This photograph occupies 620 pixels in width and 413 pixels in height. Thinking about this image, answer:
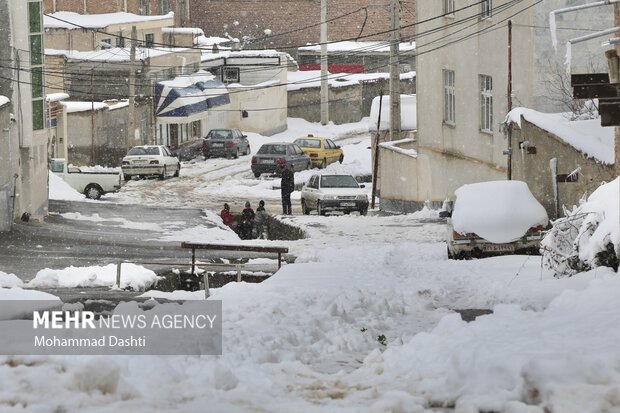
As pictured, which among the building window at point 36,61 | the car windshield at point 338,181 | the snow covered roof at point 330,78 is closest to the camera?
the building window at point 36,61

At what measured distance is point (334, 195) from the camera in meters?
38.2

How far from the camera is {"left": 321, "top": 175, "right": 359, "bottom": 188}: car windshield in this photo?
128ft

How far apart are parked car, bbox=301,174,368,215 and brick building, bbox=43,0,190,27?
40309mm

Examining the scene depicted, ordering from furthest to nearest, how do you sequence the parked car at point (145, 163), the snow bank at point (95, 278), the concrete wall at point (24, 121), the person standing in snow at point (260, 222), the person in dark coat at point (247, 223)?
the parked car at point (145, 163) → the concrete wall at point (24, 121) → the person standing in snow at point (260, 222) → the person in dark coat at point (247, 223) → the snow bank at point (95, 278)

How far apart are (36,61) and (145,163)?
1493 cm

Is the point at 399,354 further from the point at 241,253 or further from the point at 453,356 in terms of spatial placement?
the point at 241,253

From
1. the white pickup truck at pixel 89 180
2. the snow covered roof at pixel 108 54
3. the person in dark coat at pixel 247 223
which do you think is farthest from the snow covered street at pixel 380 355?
the snow covered roof at pixel 108 54

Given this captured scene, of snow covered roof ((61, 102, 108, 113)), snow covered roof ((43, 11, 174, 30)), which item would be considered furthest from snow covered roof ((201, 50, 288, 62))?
snow covered roof ((61, 102, 108, 113))

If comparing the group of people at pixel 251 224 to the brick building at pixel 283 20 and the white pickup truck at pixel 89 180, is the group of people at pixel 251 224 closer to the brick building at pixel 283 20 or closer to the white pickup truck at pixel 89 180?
the white pickup truck at pixel 89 180

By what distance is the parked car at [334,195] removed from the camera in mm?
37969

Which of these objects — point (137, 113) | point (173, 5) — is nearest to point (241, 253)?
point (137, 113)

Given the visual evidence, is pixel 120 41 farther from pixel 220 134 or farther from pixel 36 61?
pixel 36 61

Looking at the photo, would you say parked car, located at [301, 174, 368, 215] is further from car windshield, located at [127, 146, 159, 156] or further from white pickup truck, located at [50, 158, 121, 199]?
car windshield, located at [127, 146, 159, 156]

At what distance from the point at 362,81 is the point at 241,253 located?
50.6 meters
